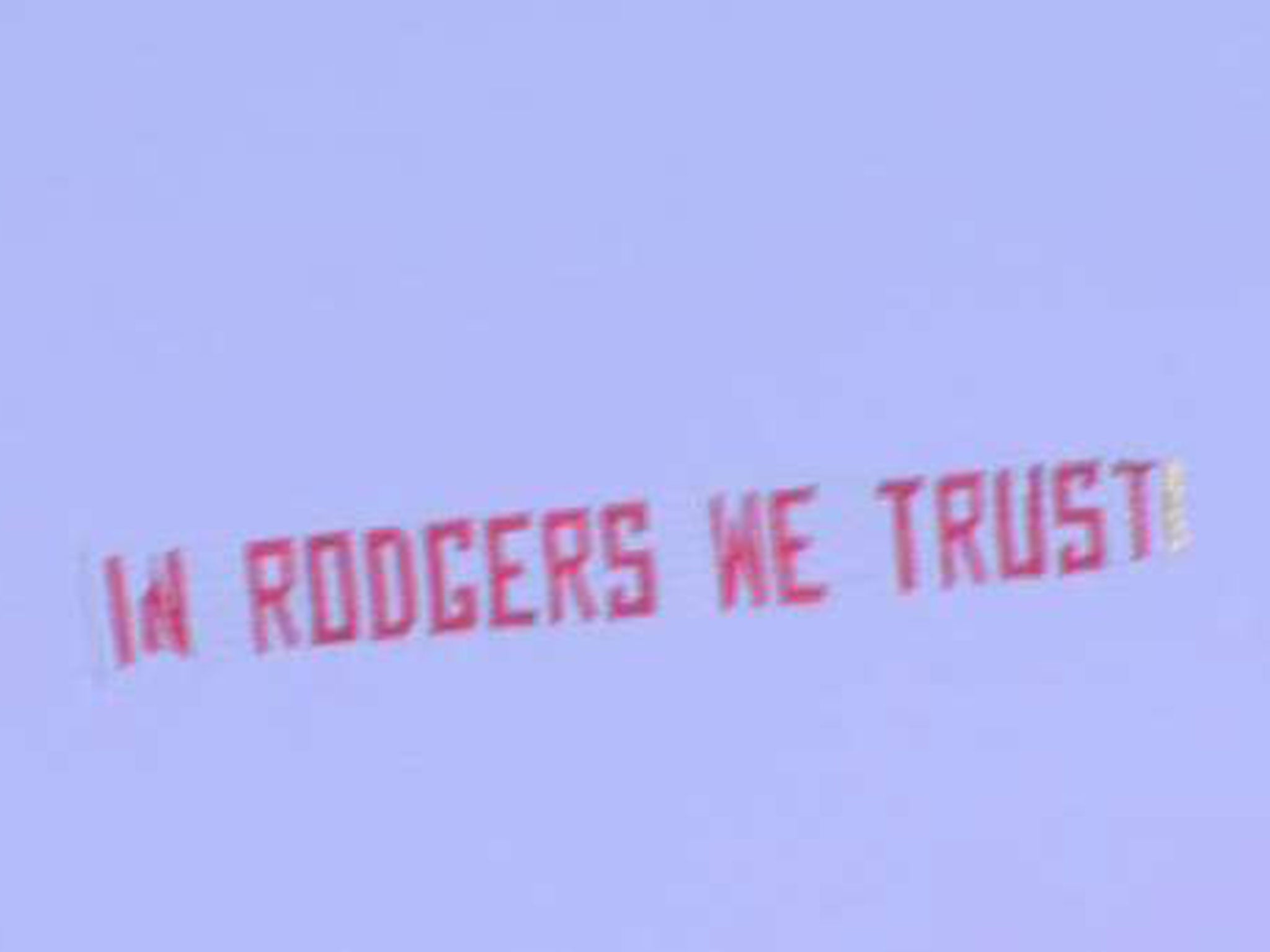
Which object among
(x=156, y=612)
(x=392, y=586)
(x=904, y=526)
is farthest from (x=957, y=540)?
(x=156, y=612)

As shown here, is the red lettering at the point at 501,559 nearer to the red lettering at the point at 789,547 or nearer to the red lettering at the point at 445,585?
the red lettering at the point at 445,585

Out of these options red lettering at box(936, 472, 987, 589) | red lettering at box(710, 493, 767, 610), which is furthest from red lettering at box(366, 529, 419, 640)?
red lettering at box(936, 472, 987, 589)

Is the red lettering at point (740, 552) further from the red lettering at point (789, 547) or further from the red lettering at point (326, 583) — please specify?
the red lettering at point (326, 583)

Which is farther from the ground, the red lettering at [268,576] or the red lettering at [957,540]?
the red lettering at [268,576]

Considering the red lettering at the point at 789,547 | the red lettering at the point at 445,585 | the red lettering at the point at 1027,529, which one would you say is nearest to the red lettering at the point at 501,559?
the red lettering at the point at 445,585

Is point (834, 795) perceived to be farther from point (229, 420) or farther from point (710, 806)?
point (229, 420)

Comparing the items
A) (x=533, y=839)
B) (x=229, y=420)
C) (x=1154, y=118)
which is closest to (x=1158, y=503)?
(x=1154, y=118)

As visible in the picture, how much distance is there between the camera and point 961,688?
1137 millimetres

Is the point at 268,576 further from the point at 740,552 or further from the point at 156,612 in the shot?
the point at 740,552

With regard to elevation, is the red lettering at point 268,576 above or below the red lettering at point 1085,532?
above

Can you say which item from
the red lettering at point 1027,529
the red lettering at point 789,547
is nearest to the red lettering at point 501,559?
the red lettering at point 789,547

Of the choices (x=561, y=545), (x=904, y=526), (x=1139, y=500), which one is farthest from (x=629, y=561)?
(x=1139, y=500)

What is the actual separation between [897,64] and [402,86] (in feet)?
0.81

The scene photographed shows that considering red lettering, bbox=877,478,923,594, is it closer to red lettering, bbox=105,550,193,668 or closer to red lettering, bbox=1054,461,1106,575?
red lettering, bbox=1054,461,1106,575
